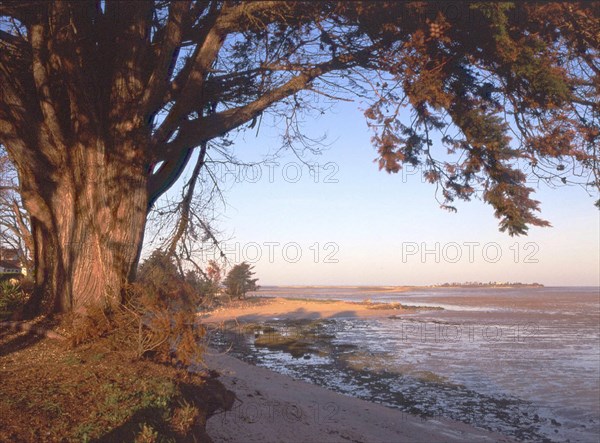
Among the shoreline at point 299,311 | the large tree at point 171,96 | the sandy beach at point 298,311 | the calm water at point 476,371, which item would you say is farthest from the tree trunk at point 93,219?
the sandy beach at point 298,311

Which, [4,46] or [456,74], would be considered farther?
[4,46]

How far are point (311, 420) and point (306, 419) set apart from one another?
0.35ft

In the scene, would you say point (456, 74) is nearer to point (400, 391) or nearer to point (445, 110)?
point (445, 110)

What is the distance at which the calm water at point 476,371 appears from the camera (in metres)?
13.5

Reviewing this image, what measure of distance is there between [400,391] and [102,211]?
33.9ft

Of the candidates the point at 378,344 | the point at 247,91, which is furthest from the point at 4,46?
the point at 378,344

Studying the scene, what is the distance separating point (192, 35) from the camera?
9461mm

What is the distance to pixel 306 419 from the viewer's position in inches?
426

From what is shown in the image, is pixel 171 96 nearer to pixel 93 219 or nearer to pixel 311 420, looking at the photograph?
pixel 93 219

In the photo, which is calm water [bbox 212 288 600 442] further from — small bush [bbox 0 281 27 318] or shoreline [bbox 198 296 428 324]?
small bush [bbox 0 281 27 318]

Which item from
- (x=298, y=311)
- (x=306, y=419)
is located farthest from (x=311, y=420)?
(x=298, y=311)

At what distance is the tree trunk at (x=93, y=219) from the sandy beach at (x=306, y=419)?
159 centimetres

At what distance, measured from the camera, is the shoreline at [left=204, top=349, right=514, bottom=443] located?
30.5ft

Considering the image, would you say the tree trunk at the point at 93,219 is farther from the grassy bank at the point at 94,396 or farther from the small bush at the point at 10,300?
the small bush at the point at 10,300
